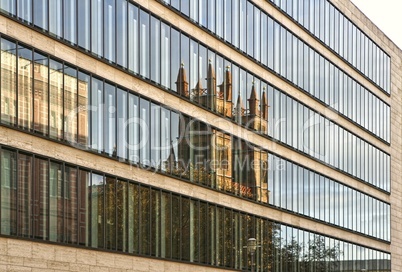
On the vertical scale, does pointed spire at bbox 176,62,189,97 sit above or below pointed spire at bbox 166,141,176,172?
above

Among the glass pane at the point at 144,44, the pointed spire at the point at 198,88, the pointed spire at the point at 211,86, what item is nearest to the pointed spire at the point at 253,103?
the pointed spire at the point at 211,86

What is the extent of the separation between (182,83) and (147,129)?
3.84m

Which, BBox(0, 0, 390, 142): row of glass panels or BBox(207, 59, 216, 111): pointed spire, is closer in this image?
BBox(0, 0, 390, 142): row of glass panels

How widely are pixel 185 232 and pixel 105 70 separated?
9.47 meters

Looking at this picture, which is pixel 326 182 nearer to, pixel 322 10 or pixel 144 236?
pixel 322 10

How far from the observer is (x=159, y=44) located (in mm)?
42500

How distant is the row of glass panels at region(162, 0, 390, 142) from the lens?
4800 cm

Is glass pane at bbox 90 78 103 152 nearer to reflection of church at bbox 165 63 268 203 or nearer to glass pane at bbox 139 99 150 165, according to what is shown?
glass pane at bbox 139 99 150 165

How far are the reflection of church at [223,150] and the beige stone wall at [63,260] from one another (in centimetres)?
508

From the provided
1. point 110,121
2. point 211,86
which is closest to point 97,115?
point 110,121

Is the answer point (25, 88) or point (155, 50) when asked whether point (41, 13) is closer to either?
point (25, 88)

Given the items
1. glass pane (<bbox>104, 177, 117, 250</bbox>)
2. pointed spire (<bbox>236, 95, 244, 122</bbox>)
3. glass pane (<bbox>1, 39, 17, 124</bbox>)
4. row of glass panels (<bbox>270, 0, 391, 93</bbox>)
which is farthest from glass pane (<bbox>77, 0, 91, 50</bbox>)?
row of glass panels (<bbox>270, 0, 391, 93</bbox>)

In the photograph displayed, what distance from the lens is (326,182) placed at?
197ft

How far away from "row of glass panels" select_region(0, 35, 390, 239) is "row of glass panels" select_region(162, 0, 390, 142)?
1.84 m
